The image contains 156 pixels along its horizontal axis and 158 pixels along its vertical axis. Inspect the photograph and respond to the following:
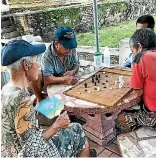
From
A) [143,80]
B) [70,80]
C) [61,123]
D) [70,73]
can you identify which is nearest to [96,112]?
[61,123]

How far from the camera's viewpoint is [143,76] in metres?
2.32

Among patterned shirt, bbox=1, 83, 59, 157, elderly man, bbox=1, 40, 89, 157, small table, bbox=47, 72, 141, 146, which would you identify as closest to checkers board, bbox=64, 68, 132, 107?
small table, bbox=47, 72, 141, 146

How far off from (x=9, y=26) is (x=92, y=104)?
7110 mm

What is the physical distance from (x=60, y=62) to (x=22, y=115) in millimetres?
1554

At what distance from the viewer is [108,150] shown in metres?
2.80

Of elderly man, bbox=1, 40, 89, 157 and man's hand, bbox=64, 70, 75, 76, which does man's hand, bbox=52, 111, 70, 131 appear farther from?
man's hand, bbox=64, 70, 75, 76

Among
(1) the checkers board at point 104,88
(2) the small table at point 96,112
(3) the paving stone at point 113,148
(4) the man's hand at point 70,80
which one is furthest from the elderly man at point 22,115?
(3) the paving stone at point 113,148

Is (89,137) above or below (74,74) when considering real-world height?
below

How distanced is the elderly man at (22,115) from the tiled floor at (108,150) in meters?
0.76

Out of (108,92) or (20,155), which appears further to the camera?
(108,92)

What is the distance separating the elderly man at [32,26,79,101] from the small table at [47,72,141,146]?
0.14 meters

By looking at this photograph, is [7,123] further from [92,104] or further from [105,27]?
[105,27]

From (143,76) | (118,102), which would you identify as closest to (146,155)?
(118,102)

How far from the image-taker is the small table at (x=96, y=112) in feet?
7.31
